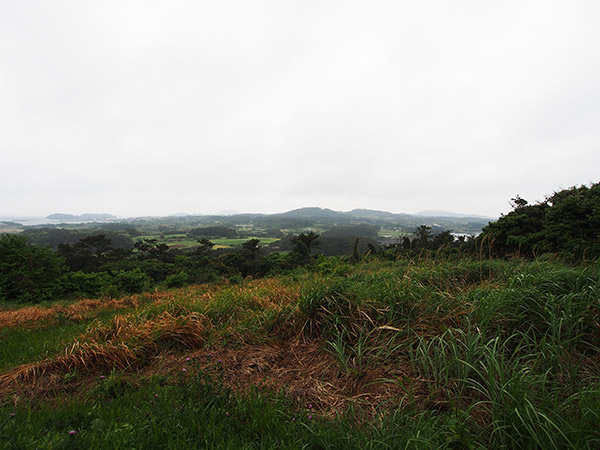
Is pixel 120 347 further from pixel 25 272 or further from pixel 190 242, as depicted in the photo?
pixel 190 242

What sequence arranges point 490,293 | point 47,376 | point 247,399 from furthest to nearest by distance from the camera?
1. point 490,293
2. point 47,376
3. point 247,399

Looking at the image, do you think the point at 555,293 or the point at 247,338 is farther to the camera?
the point at 247,338

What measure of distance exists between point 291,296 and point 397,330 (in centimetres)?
189

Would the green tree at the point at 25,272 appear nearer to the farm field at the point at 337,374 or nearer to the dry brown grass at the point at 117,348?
the farm field at the point at 337,374

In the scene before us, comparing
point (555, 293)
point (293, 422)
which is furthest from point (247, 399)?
point (555, 293)

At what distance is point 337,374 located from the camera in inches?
91.2

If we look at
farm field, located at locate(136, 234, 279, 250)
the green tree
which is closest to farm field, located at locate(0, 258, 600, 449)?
the green tree

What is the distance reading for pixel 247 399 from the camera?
183cm

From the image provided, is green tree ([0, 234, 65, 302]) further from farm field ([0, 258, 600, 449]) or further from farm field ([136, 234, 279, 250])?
farm field ([136, 234, 279, 250])

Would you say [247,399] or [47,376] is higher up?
[247,399]

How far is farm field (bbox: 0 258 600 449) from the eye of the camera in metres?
1.48

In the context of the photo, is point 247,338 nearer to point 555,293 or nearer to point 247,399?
point 247,399

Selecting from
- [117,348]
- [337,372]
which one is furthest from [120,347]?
[337,372]

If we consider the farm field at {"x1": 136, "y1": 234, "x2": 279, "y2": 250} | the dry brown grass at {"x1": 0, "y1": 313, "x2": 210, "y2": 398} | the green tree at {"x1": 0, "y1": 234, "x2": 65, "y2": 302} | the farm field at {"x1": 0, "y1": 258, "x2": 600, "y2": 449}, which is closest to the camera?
the farm field at {"x1": 0, "y1": 258, "x2": 600, "y2": 449}
